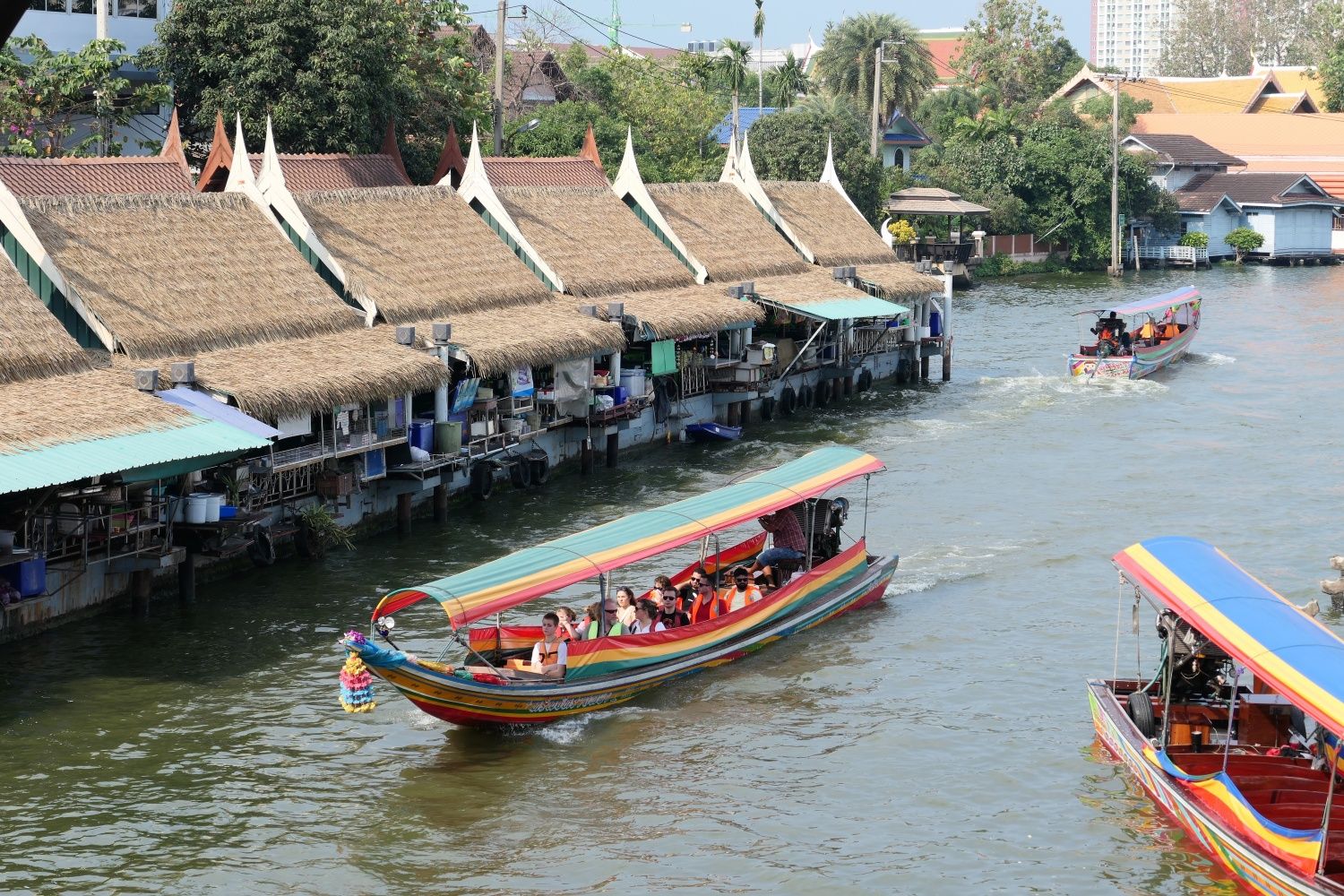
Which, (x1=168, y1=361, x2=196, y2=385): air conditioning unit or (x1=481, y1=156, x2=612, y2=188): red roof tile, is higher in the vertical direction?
(x1=481, y1=156, x2=612, y2=188): red roof tile

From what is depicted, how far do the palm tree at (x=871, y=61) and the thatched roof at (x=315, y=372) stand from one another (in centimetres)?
6363

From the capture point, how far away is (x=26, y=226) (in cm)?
2538

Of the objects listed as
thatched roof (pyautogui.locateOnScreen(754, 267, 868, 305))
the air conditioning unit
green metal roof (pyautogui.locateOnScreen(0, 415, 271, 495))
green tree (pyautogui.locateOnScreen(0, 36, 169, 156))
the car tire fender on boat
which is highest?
green tree (pyautogui.locateOnScreen(0, 36, 169, 156))

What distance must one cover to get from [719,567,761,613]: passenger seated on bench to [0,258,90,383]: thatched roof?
10289 mm

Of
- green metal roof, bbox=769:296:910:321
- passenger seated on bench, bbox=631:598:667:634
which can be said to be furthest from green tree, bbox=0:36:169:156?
passenger seated on bench, bbox=631:598:667:634

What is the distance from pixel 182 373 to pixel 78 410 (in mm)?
2115

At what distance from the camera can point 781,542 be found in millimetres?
24734

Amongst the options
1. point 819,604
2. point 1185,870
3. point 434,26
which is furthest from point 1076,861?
point 434,26

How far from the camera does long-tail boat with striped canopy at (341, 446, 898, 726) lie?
1827 cm

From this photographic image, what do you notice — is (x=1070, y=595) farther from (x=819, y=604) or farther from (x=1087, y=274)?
(x=1087, y=274)

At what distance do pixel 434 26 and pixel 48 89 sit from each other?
1348 cm

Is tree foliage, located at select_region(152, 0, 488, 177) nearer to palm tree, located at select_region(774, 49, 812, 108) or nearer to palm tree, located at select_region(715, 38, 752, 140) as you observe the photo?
palm tree, located at select_region(715, 38, 752, 140)

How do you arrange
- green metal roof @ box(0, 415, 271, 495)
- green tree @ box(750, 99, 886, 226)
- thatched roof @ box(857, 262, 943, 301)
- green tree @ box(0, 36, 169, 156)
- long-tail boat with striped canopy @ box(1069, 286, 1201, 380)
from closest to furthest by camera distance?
green metal roof @ box(0, 415, 271, 495) → green tree @ box(0, 36, 169, 156) → thatched roof @ box(857, 262, 943, 301) → long-tail boat with striped canopy @ box(1069, 286, 1201, 380) → green tree @ box(750, 99, 886, 226)

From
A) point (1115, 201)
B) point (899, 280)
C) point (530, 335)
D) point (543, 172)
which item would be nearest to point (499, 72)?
point (543, 172)
